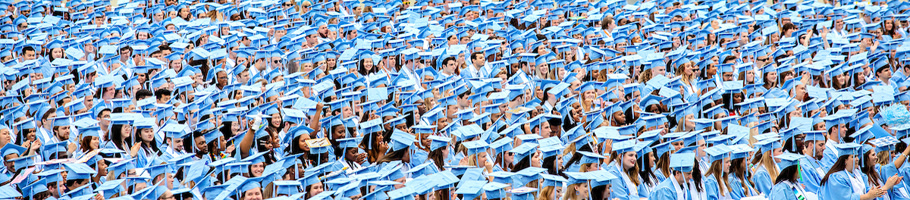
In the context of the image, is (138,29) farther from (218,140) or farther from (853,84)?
(853,84)

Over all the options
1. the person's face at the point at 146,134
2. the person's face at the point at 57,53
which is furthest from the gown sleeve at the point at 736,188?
the person's face at the point at 57,53

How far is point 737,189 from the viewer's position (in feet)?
24.4

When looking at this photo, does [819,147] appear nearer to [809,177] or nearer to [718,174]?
[809,177]

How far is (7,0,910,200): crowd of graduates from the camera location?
23.7 feet

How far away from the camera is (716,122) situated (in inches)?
349

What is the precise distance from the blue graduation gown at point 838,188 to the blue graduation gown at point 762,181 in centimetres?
34

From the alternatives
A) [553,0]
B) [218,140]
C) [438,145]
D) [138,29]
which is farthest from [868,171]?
[138,29]

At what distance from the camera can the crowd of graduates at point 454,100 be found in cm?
723

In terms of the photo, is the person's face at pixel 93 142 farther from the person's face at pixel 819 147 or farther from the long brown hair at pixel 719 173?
the person's face at pixel 819 147

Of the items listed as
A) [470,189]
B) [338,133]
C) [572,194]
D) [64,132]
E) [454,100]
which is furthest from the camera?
[454,100]

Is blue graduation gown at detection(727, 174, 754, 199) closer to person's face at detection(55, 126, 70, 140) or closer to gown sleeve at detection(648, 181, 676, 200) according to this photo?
gown sleeve at detection(648, 181, 676, 200)

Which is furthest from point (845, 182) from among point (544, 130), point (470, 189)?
point (470, 189)

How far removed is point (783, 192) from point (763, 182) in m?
0.36

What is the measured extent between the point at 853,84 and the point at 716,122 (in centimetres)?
269
